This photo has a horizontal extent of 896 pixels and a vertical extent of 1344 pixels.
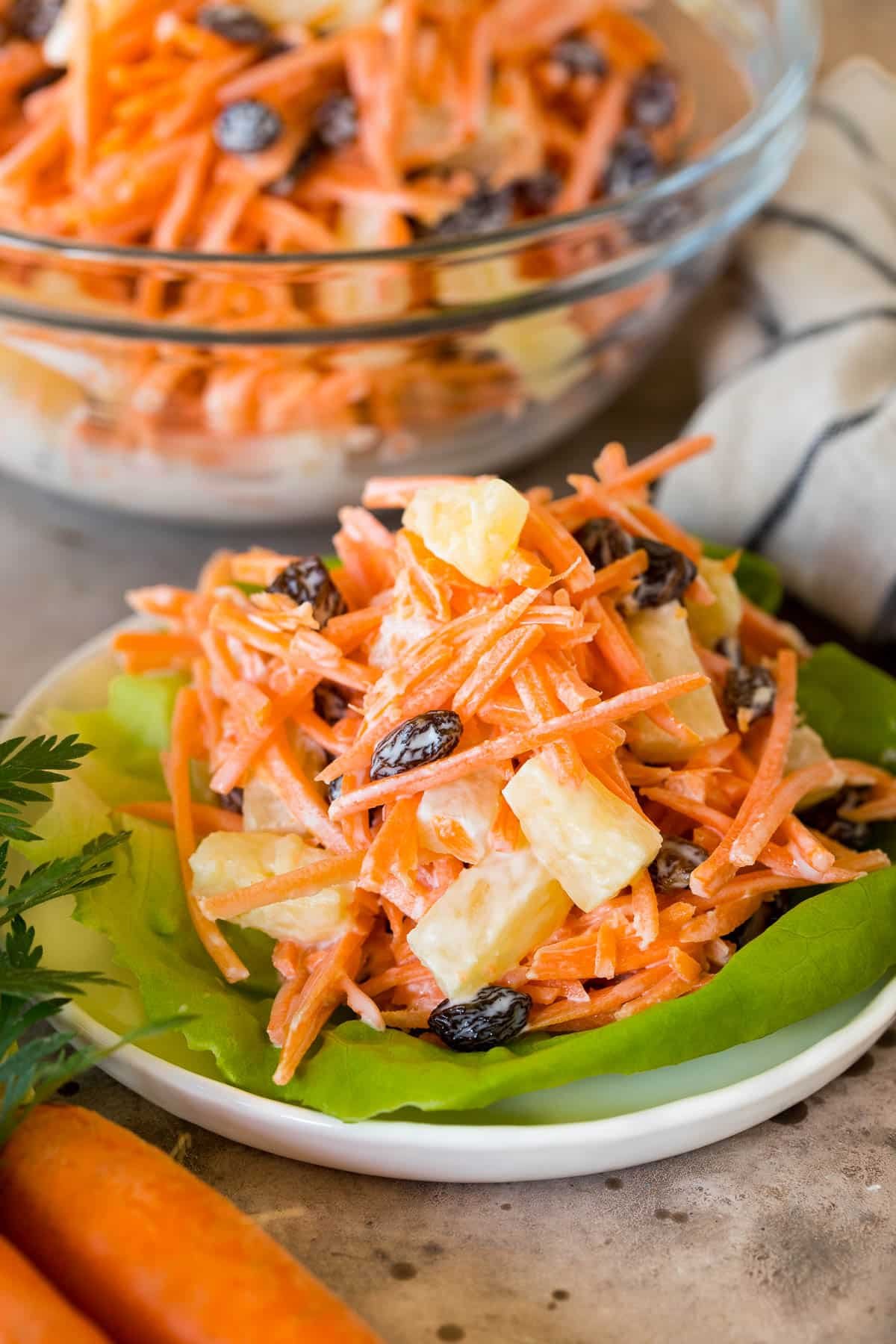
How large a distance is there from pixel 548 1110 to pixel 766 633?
70cm

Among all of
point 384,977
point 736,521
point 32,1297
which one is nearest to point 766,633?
point 736,521

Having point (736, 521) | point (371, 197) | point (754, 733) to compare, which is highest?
point (371, 197)

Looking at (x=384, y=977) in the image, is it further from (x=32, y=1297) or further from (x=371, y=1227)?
(x=32, y=1297)

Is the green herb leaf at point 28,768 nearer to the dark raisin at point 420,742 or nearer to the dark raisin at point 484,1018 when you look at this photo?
the dark raisin at point 420,742

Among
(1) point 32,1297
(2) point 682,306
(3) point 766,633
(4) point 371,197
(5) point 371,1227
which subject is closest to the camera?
(1) point 32,1297

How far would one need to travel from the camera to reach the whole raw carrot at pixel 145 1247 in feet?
3.53

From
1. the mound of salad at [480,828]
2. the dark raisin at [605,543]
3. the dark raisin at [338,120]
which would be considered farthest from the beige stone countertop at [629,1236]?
the dark raisin at [338,120]

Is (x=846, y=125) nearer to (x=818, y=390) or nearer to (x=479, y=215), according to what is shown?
(x=818, y=390)

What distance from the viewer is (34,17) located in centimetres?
227

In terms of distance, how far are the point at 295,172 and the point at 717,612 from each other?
103 cm

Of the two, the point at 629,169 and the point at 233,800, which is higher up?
the point at 629,169

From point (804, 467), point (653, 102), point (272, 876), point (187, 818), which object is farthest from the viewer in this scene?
point (653, 102)

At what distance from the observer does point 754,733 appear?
5.02ft

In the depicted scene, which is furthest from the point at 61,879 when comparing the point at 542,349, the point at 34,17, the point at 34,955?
the point at 34,17
